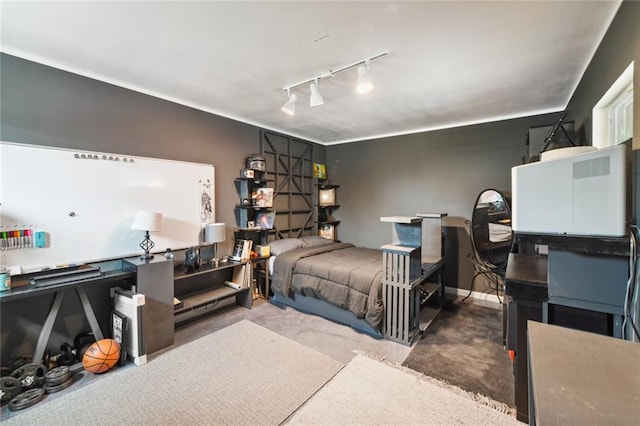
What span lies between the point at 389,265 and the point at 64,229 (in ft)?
9.87

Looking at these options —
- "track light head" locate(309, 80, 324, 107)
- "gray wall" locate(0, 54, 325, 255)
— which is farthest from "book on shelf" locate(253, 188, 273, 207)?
"track light head" locate(309, 80, 324, 107)

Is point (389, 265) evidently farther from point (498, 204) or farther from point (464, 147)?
point (464, 147)

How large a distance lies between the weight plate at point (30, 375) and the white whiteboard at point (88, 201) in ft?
2.47

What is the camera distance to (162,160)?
292 centimetres

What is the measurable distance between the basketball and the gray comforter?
1.75m

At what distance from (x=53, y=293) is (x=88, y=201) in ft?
2.70

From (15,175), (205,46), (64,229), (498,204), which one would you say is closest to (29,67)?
(15,175)

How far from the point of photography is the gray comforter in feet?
8.86

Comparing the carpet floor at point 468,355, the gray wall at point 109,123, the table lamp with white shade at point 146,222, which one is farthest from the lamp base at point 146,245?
the carpet floor at point 468,355

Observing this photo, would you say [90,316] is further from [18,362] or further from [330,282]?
[330,282]

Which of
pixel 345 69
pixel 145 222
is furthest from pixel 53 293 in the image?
pixel 345 69

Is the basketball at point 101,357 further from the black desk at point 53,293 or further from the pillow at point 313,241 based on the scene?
the pillow at point 313,241

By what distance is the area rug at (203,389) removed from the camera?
5.56 ft

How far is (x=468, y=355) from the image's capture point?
7.89 feet
